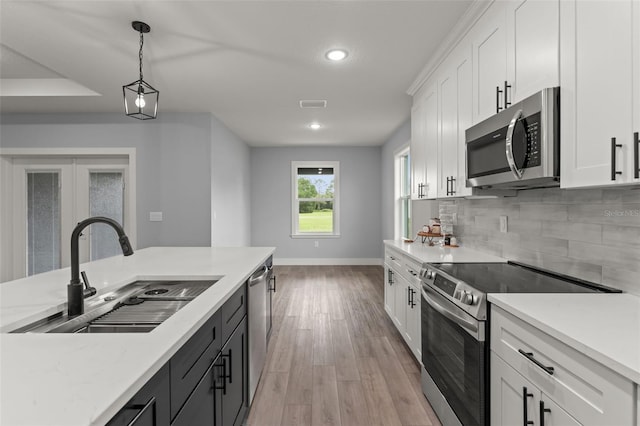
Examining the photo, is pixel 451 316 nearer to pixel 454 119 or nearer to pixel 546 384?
pixel 546 384

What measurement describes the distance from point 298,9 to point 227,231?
151 inches

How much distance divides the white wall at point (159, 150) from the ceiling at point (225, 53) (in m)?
0.20

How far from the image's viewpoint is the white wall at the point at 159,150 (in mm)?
4504

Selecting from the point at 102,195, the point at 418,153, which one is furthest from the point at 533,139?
the point at 102,195

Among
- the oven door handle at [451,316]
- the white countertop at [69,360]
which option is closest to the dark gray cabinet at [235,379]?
the white countertop at [69,360]

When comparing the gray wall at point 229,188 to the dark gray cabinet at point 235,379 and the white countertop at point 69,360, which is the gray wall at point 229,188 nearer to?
the dark gray cabinet at point 235,379

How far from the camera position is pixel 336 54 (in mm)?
2752

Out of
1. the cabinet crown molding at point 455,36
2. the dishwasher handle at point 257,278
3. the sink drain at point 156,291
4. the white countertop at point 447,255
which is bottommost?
the dishwasher handle at point 257,278

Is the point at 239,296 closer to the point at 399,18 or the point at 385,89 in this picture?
the point at 399,18

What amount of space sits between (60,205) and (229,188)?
2320 millimetres

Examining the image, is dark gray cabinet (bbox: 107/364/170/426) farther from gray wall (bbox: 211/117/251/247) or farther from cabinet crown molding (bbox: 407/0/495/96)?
gray wall (bbox: 211/117/251/247)

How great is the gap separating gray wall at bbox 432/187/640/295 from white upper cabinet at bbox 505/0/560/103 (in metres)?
0.58

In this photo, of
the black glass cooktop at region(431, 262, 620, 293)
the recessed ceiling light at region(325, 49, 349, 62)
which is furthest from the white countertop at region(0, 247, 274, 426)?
the recessed ceiling light at region(325, 49, 349, 62)

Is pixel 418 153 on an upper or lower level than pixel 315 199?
upper
